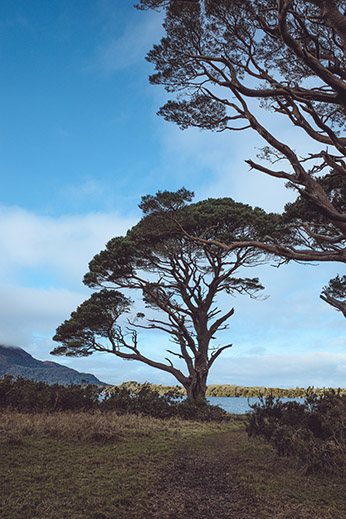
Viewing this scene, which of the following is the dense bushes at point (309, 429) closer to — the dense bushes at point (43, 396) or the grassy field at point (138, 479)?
the grassy field at point (138, 479)

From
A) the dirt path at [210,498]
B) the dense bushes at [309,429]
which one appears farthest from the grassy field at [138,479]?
the dense bushes at [309,429]

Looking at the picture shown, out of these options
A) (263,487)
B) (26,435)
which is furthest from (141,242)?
(263,487)

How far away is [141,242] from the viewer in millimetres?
18531

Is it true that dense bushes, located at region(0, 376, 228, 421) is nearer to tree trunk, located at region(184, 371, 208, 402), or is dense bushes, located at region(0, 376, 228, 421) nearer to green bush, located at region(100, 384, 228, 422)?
green bush, located at region(100, 384, 228, 422)

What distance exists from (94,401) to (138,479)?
21.5 ft

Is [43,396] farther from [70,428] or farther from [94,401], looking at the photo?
[70,428]

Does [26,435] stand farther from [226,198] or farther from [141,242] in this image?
[226,198]

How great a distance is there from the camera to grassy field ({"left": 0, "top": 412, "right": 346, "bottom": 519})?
4.23 meters

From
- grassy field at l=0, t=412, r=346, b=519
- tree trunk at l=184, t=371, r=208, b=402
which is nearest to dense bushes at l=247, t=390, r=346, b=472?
grassy field at l=0, t=412, r=346, b=519

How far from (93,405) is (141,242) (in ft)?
29.7

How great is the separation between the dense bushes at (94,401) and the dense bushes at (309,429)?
506 cm

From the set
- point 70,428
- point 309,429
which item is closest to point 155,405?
point 70,428

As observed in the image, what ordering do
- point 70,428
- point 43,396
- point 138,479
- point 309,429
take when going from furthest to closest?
point 43,396 → point 70,428 → point 309,429 → point 138,479

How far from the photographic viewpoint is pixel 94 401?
11438 millimetres
